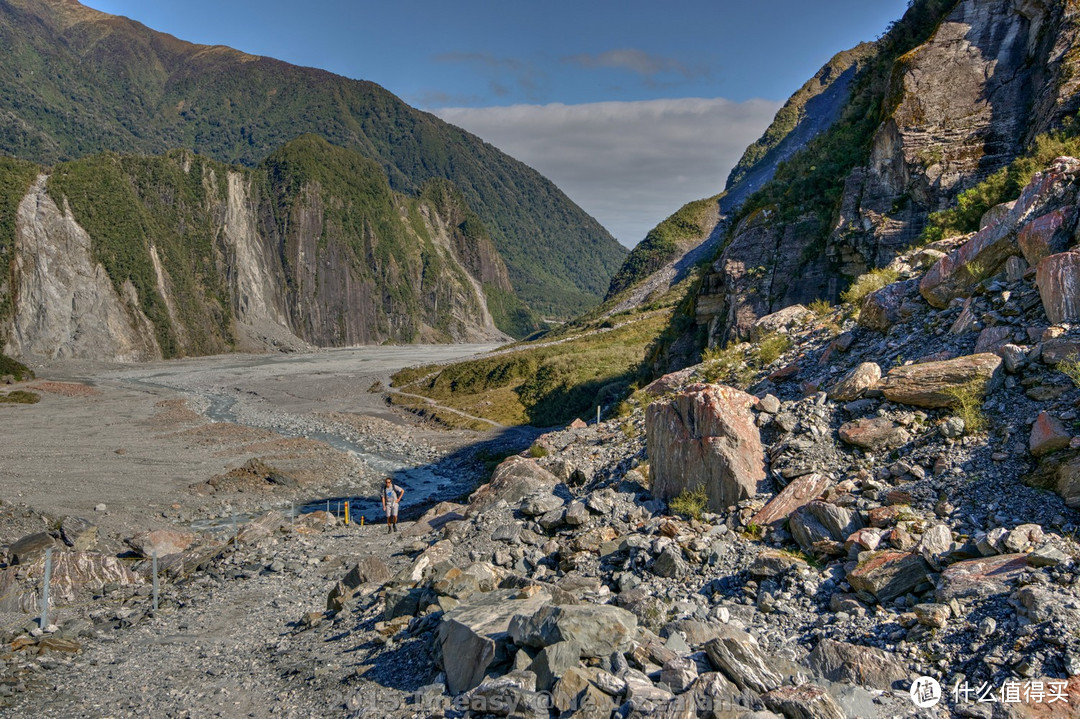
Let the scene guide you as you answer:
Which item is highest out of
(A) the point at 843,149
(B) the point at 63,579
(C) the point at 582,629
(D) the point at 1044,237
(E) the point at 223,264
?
(E) the point at 223,264

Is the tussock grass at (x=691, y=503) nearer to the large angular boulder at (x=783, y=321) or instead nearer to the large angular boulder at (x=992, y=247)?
the large angular boulder at (x=992, y=247)

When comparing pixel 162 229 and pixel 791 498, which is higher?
pixel 162 229

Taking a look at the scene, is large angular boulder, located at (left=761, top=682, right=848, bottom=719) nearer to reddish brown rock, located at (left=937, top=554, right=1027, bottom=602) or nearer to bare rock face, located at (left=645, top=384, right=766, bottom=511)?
reddish brown rock, located at (left=937, top=554, right=1027, bottom=602)

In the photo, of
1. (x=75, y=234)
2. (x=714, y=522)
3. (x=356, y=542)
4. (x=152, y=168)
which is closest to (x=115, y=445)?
(x=356, y=542)

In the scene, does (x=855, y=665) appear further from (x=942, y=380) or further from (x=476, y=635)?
(x=942, y=380)

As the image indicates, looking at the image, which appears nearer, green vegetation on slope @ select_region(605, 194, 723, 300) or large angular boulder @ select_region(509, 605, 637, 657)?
large angular boulder @ select_region(509, 605, 637, 657)

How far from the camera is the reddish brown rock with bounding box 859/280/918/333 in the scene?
12.2m

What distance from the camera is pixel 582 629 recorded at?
21.4ft

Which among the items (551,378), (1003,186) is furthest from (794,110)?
(1003,186)

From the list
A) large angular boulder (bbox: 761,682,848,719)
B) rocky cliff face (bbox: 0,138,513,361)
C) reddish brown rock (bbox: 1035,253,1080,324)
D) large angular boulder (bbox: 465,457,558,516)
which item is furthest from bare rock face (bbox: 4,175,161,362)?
reddish brown rock (bbox: 1035,253,1080,324)

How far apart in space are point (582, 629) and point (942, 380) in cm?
605

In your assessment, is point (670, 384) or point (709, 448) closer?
point (709, 448)

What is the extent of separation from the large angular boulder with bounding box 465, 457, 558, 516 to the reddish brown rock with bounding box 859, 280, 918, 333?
21.7 feet

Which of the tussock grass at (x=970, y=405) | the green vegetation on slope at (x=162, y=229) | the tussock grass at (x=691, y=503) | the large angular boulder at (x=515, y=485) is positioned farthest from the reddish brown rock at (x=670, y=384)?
the green vegetation on slope at (x=162, y=229)
